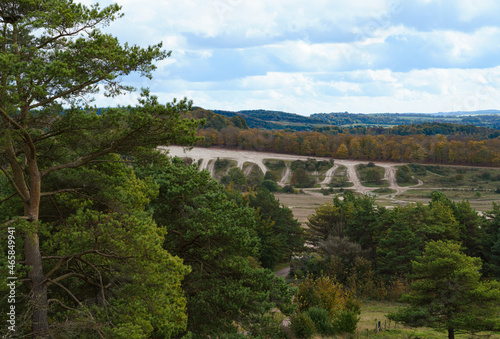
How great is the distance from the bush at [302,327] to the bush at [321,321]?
868mm

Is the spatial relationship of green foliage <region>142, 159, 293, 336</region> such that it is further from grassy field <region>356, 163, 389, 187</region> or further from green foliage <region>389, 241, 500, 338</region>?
grassy field <region>356, 163, 389, 187</region>

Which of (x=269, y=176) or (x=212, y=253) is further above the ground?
(x=212, y=253)

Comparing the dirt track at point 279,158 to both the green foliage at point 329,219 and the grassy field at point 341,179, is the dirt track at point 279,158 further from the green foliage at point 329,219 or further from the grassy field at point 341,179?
the green foliage at point 329,219

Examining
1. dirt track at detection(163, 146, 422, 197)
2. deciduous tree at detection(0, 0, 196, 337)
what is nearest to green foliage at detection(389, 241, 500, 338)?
deciduous tree at detection(0, 0, 196, 337)

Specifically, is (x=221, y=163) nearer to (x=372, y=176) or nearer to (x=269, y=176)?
(x=269, y=176)

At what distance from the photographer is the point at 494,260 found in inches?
1247

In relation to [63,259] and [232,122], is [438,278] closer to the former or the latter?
[63,259]

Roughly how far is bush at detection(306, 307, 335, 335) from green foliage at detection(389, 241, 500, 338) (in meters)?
2.69

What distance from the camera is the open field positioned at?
254 ft

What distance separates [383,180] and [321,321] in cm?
8589

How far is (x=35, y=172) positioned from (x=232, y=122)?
169 m

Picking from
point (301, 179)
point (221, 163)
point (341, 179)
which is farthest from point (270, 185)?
point (221, 163)

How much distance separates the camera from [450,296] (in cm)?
1575

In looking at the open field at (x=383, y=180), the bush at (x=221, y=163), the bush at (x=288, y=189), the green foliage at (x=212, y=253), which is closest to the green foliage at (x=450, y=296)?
the green foliage at (x=212, y=253)
